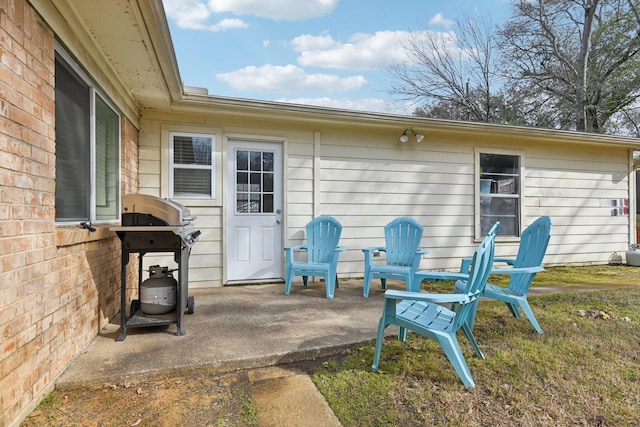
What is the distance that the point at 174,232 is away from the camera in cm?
257

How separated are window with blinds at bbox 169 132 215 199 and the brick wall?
2.10 meters

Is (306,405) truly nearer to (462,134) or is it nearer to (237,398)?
(237,398)

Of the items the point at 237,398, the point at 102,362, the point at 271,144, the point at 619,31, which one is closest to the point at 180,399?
the point at 237,398

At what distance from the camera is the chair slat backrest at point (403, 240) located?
4291 mm

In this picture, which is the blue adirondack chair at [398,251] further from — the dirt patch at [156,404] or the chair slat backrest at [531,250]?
the dirt patch at [156,404]

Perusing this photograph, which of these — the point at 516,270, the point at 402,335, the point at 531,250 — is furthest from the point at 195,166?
the point at 531,250

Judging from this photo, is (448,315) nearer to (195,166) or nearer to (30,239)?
(30,239)

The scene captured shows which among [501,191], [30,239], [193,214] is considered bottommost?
[30,239]

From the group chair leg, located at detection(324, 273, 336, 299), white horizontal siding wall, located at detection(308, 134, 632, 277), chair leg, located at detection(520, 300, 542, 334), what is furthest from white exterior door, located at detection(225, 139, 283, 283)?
chair leg, located at detection(520, 300, 542, 334)

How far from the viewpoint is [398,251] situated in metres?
4.39

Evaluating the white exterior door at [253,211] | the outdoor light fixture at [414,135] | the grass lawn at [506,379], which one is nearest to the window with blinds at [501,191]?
the outdoor light fixture at [414,135]

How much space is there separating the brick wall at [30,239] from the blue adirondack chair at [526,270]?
9.71ft

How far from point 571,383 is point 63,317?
9.91 ft

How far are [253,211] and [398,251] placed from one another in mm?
1975
